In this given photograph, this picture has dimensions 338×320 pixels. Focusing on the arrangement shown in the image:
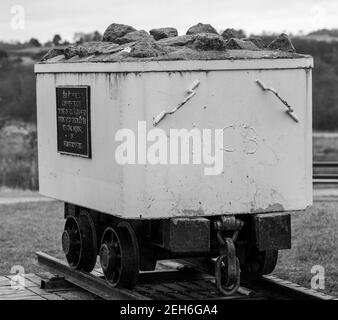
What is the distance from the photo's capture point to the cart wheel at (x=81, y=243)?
10.4 meters

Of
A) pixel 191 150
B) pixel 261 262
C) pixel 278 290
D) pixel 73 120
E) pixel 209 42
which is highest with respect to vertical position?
pixel 209 42

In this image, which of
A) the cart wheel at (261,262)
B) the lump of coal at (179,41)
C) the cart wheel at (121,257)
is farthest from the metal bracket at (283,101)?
the cart wheel at (121,257)

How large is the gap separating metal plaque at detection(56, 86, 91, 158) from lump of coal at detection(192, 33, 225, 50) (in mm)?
1132

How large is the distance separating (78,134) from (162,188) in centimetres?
134

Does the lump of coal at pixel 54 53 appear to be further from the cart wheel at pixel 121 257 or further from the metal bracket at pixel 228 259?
the metal bracket at pixel 228 259

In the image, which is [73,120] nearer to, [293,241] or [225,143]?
[225,143]

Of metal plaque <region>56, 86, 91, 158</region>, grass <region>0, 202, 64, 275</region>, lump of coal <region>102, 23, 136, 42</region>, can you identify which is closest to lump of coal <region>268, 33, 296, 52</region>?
lump of coal <region>102, 23, 136, 42</region>

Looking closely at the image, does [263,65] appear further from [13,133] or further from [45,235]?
[13,133]

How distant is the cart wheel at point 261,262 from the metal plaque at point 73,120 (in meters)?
1.97

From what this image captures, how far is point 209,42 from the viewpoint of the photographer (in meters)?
9.34

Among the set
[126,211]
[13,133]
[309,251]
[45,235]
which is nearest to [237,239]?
[126,211]

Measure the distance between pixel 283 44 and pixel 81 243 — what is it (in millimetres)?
2784

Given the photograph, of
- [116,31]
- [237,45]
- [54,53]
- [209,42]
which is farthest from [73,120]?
[237,45]

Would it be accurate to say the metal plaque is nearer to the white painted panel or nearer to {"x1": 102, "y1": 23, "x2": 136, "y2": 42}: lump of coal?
the white painted panel
